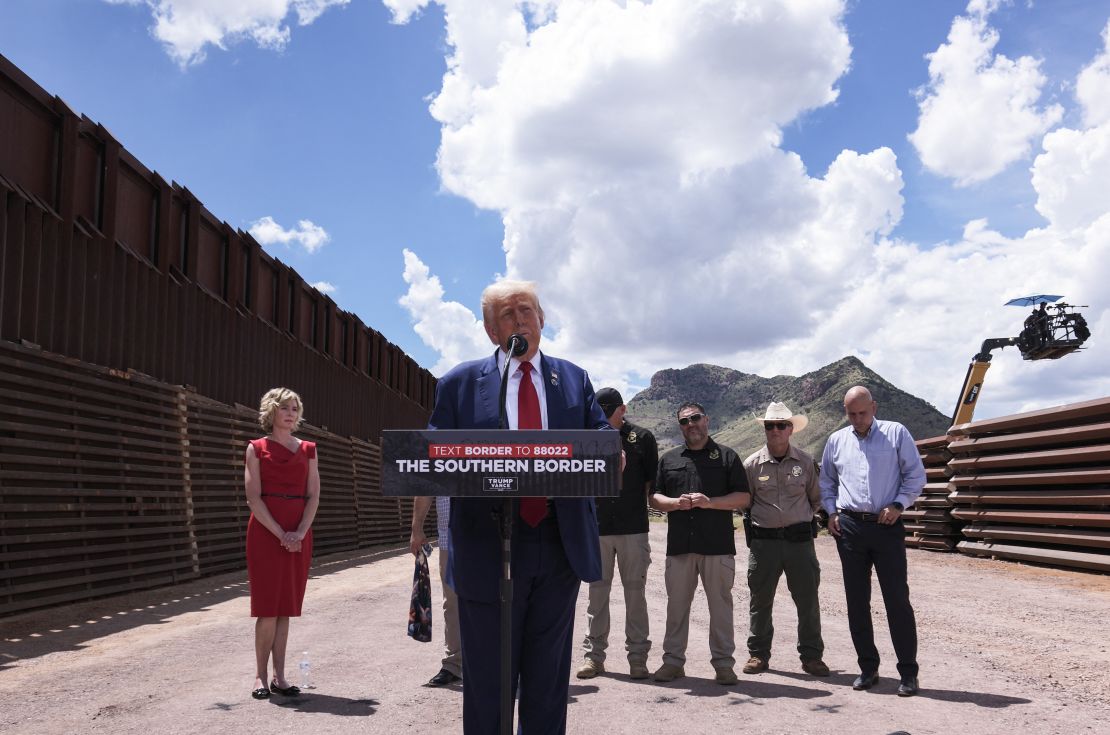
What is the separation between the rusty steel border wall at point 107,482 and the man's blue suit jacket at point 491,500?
25.5 feet

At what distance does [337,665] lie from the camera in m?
7.03

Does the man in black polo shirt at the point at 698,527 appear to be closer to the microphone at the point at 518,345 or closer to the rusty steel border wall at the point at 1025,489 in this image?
the microphone at the point at 518,345

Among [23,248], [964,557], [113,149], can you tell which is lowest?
[964,557]

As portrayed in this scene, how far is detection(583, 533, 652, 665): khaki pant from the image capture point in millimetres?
6727

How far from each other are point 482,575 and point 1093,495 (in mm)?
15009

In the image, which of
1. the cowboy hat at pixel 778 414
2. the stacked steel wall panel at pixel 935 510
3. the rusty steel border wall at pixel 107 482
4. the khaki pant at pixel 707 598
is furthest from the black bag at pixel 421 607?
the stacked steel wall panel at pixel 935 510

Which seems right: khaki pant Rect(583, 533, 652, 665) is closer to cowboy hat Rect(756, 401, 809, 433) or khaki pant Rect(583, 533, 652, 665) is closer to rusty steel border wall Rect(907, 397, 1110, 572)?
cowboy hat Rect(756, 401, 809, 433)

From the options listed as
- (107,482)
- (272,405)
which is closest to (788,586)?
(272,405)

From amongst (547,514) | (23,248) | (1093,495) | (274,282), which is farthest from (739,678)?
(274,282)

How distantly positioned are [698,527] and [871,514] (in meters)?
1.23

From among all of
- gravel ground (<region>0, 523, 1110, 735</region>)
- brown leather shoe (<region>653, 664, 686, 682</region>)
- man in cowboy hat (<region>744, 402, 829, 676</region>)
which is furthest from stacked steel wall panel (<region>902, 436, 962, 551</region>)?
brown leather shoe (<region>653, 664, 686, 682</region>)

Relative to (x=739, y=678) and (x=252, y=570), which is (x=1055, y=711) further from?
(x=252, y=570)

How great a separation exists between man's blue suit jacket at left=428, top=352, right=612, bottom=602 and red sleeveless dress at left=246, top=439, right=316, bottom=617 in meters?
2.71

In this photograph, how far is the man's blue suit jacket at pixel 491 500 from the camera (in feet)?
10.2
